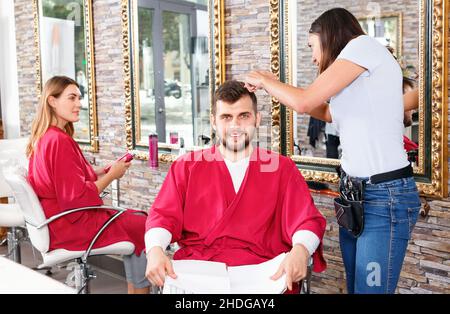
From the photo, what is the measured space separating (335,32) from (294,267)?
730 mm

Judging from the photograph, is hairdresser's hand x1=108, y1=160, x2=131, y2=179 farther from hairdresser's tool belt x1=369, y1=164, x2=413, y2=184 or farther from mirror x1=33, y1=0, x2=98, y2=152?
hairdresser's tool belt x1=369, y1=164, x2=413, y2=184

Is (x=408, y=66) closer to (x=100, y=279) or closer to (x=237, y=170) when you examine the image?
(x=237, y=170)

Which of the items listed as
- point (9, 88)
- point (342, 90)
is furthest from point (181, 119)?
point (9, 88)

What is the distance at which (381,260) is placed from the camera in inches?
61.1

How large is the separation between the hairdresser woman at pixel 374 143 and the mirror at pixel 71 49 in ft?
7.67

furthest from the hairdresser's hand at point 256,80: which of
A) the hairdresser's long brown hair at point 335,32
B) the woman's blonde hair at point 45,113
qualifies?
the woman's blonde hair at point 45,113

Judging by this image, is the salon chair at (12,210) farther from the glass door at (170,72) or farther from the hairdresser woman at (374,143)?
the hairdresser woman at (374,143)

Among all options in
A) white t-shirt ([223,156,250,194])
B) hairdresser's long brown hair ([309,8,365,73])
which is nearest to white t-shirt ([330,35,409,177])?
hairdresser's long brown hair ([309,8,365,73])

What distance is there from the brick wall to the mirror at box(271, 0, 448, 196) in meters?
0.14

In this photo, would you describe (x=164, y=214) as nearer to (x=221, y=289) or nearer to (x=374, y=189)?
(x=221, y=289)

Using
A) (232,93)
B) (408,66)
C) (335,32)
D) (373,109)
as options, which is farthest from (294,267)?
(408,66)

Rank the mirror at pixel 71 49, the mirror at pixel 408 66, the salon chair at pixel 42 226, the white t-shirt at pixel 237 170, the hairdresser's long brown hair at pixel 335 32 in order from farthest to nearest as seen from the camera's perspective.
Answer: the mirror at pixel 71 49, the salon chair at pixel 42 226, the mirror at pixel 408 66, the white t-shirt at pixel 237 170, the hairdresser's long brown hair at pixel 335 32

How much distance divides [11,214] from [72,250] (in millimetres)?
837

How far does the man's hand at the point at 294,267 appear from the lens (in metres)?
1.51
